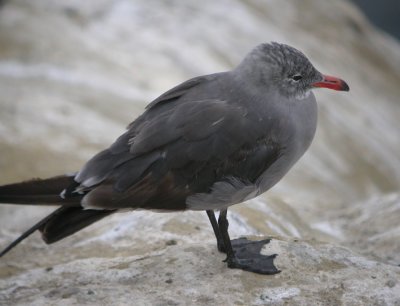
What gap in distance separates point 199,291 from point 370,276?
1045 millimetres

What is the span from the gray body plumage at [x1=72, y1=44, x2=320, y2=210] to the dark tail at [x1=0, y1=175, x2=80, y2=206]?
0.11 metres

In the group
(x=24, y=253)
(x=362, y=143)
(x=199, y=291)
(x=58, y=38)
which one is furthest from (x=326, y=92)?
(x=199, y=291)

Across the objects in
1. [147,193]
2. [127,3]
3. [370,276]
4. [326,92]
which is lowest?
[370,276]

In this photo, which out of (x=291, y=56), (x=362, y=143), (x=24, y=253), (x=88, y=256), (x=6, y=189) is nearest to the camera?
(x=6, y=189)

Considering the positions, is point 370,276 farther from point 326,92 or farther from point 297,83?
point 326,92

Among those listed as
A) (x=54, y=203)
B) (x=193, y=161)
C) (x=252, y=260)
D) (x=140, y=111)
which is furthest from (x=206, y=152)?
(x=140, y=111)

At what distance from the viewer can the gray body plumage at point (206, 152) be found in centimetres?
449

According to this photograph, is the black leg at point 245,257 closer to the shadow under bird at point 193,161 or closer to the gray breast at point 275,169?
the shadow under bird at point 193,161

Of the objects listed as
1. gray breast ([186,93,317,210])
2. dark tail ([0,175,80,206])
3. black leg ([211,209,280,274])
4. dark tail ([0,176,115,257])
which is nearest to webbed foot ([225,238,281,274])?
black leg ([211,209,280,274])

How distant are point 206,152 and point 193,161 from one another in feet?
0.30

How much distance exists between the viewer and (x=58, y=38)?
34.6 feet

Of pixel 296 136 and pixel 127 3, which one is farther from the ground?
pixel 127 3

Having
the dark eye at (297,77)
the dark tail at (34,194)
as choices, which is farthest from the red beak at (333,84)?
the dark tail at (34,194)

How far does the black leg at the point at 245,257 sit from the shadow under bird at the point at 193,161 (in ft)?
0.05
